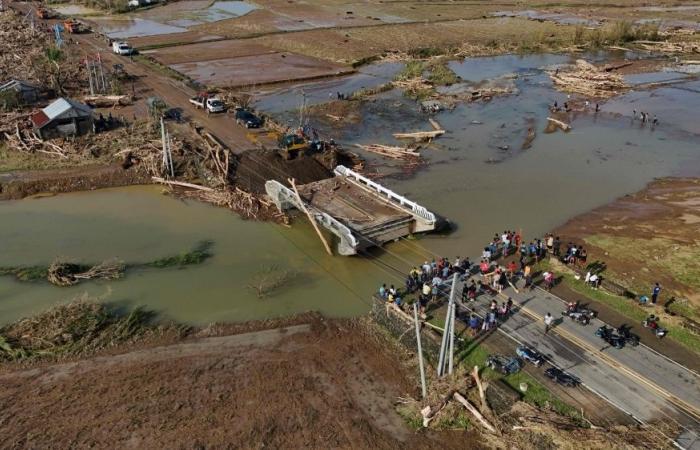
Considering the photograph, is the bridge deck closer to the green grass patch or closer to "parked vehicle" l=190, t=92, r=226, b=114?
the green grass patch

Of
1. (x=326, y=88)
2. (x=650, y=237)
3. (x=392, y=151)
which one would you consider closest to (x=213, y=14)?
(x=326, y=88)

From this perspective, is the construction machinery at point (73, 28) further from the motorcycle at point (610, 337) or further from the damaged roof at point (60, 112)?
the motorcycle at point (610, 337)

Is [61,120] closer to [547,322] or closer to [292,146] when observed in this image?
[292,146]

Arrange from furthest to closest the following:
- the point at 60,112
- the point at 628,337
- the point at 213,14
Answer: the point at 213,14, the point at 60,112, the point at 628,337

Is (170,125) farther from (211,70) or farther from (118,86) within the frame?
(211,70)

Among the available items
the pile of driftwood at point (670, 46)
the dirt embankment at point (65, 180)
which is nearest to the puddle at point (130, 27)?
the dirt embankment at point (65, 180)

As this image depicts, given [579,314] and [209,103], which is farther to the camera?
[209,103]

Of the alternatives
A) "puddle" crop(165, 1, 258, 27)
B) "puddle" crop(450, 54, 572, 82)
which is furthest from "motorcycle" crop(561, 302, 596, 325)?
"puddle" crop(165, 1, 258, 27)
